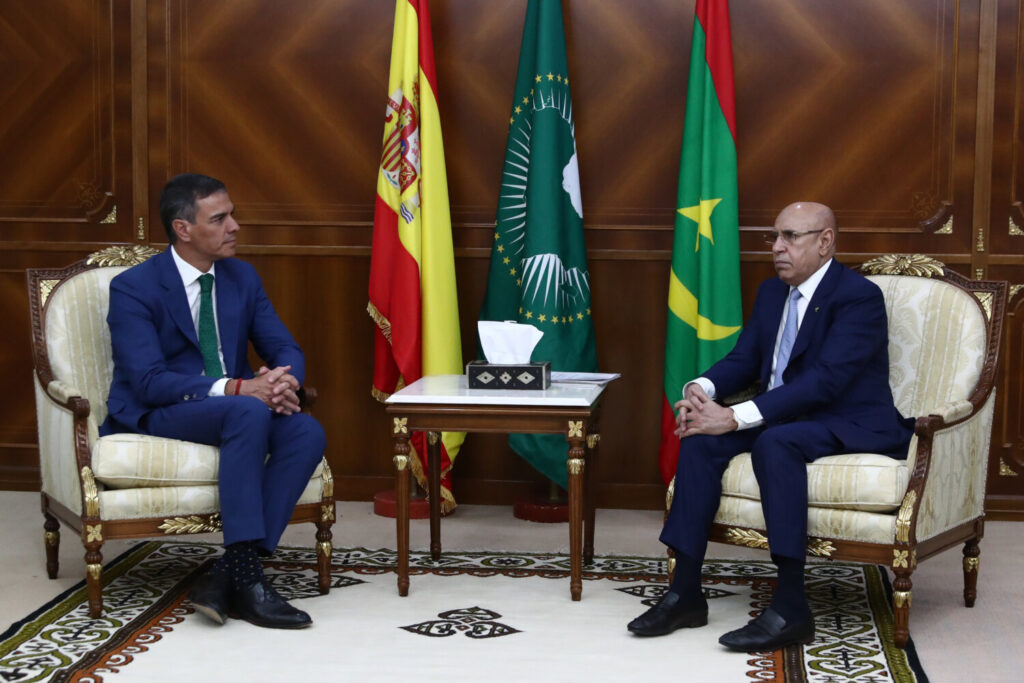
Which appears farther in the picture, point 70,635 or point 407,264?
point 407,264

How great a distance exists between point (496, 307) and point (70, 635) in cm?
228

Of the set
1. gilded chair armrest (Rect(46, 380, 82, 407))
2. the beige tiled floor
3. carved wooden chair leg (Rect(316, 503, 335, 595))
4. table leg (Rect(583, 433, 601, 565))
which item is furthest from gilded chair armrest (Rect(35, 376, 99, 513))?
table leg (Rect(583, 433, 601, 565))

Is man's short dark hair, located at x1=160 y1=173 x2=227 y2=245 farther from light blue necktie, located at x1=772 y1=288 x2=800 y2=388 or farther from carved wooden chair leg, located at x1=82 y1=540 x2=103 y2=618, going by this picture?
light blue necktie, located at x1=772 y1=288 x2=800 y2=388

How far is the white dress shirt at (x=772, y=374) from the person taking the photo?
3.86 metres

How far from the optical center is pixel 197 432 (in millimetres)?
3924

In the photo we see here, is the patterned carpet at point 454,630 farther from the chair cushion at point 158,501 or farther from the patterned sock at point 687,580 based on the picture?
the chair cushion at point 158,501

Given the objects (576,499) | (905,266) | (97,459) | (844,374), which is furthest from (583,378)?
(97,459)

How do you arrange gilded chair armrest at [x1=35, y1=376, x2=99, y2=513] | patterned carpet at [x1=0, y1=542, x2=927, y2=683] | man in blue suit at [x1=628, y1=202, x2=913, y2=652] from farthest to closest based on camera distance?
gilded chair armrest at [x1=35, y1=376, x2=99, y2=513] → man in blue suit at [x1=628, y1=202, x2=913, y2=652] → patterned carpet at [x1=0, y1=542, x2=927, y2=683]

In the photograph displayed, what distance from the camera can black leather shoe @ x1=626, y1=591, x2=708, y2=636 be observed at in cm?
363

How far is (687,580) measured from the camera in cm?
371

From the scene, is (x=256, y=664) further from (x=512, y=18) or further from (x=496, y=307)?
(x=512, y=18)

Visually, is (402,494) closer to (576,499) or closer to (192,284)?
(576,499)

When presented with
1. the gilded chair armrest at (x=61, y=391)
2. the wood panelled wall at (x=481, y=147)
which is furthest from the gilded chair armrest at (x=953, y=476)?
the gilded chair armrest at (x=61, y=391)

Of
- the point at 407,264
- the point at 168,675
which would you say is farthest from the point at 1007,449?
the point at 168,675
